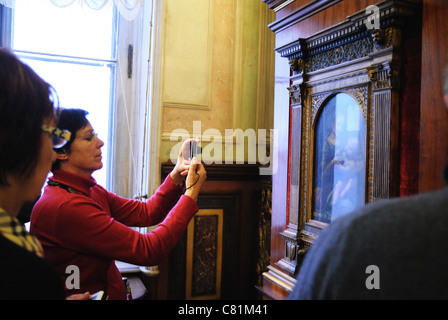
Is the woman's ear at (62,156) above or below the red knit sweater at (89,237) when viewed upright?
above

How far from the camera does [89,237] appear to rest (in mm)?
1418

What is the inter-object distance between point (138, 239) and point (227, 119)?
1.56 metres

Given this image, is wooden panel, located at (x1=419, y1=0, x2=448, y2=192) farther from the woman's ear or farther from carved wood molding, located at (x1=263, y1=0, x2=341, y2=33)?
the woman's ear

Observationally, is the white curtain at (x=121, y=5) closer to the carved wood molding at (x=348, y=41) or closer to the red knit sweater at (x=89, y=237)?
the carved wood molding at (x=348, y=41)

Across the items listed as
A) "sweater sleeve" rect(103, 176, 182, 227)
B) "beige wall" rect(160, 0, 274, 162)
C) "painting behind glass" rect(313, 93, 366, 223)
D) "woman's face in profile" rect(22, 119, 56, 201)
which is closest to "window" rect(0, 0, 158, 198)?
"beige wall" rect(160, 0, 274, 162)

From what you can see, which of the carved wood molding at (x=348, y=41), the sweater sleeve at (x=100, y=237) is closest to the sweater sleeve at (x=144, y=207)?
the sweater sleeve at (x=100, y=237)

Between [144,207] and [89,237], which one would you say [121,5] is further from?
[89,237]

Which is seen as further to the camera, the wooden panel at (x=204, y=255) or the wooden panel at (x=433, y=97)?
the wooden panel at (x=204, y=255)

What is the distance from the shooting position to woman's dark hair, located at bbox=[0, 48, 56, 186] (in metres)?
0.79

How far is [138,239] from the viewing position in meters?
1.50

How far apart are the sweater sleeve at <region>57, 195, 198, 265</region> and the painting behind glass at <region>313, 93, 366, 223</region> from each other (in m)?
0.68

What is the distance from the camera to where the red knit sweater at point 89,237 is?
142 cm

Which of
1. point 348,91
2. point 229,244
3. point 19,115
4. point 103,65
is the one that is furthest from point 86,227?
point 103,65

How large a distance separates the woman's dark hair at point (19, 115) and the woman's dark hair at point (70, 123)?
0.76 meters
